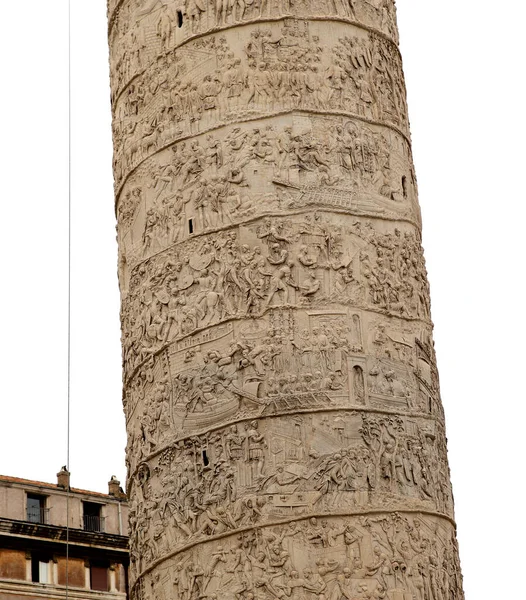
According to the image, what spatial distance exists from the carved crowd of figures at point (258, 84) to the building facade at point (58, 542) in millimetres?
12788

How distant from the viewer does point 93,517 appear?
22.9 metres

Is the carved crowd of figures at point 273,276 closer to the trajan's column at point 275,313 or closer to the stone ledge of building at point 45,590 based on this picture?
the trajan's column at point 275,313

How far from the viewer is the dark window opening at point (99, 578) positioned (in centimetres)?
2256

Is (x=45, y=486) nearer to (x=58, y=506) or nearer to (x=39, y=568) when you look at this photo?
(x=58, y=506)

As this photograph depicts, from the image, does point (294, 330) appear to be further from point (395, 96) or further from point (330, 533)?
point (395, 96)

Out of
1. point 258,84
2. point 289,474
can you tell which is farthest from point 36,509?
point 289,474

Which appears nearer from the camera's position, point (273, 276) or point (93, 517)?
point (273, 276)

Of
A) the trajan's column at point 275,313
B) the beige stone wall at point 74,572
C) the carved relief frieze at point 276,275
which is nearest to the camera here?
the trajan's column at point 275,313

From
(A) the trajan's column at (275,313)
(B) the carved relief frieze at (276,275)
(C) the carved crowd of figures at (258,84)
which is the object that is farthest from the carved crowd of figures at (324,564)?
(C) the carved crowd of figures at (258,84)

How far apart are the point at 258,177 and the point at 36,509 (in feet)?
46.4

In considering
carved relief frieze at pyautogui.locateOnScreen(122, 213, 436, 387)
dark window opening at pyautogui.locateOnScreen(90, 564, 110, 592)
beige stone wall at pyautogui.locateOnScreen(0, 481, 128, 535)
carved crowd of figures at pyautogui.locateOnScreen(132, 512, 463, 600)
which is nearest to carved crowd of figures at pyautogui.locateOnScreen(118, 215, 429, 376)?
carved relief frieze at pyautogui.locateOnScreen(122, 213, 436, 387)

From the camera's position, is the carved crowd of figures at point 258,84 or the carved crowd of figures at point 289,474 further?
the carved crowd of figures at point 258,84

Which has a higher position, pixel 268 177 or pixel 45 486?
pixel 45 486

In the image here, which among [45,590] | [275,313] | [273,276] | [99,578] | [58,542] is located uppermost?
[58,542]
